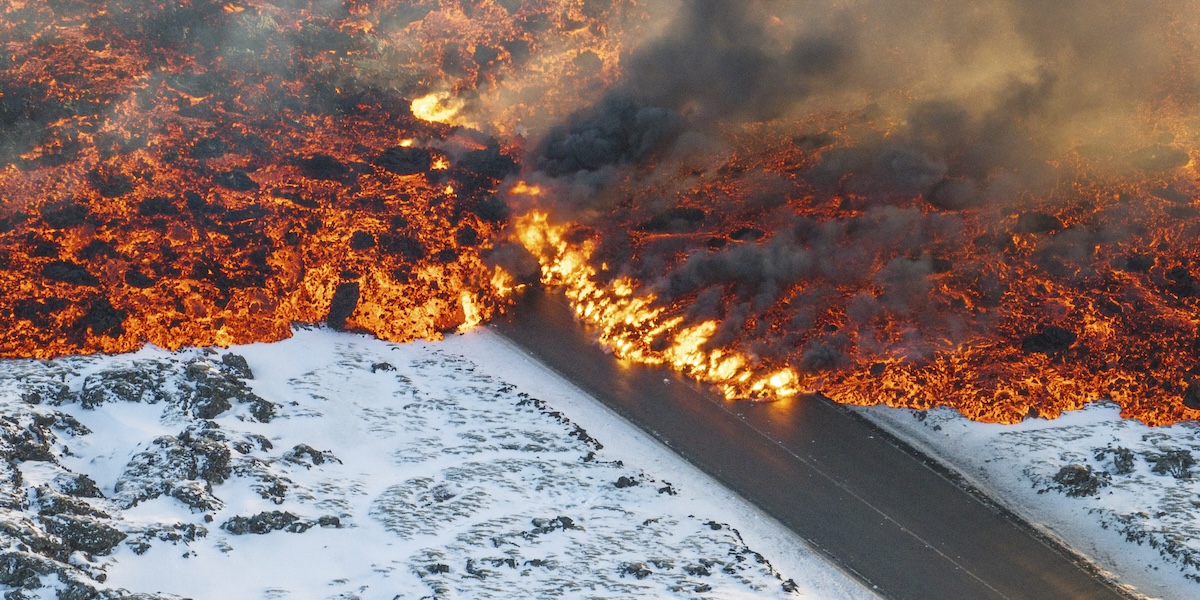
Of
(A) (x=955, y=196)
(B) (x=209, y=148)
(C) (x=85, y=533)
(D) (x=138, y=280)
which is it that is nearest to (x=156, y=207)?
(D) (x=138, y=280)

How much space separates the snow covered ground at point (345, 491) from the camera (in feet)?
76.9

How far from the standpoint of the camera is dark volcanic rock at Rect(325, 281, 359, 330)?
3416 cm

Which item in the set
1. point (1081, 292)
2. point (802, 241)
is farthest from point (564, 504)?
point (1081, 292)

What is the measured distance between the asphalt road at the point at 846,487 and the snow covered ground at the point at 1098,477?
78 centimetres

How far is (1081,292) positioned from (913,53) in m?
14.9

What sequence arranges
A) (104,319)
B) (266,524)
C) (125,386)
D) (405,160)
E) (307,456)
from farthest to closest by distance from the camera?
1. (405,160)
2. (104,319)
3. (125,386)
4. (307,456)
5. (266,524)

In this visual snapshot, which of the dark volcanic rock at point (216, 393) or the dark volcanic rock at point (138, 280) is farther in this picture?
the dark volcanic rock at point (138, 280)

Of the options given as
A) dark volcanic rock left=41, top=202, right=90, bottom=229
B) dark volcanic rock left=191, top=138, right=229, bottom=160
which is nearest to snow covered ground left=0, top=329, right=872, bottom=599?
dark volcanic rock left=41, top=202, right=90, bottom=229

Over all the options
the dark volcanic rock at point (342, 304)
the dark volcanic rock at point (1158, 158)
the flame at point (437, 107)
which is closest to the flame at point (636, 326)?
the dark volcanic rock at point (342, 304)

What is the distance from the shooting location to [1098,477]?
2964 cm

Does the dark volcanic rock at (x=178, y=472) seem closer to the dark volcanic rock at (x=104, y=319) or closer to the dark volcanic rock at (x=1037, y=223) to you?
the dark volcanic rock at (x=104, y=319)

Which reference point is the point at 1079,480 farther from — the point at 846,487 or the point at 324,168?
the point at 324,168

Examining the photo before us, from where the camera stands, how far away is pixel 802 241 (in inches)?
1455

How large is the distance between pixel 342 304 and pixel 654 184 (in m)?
13.0
